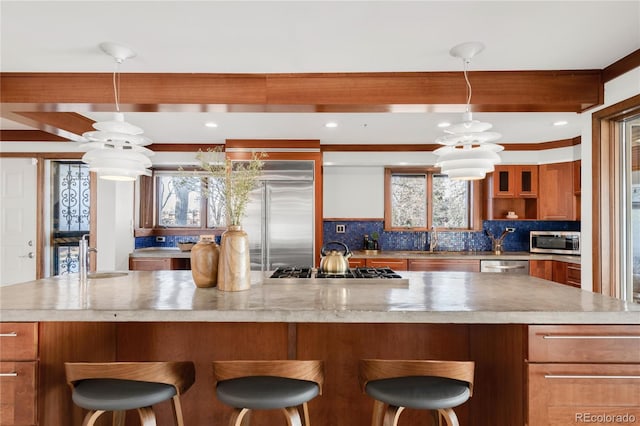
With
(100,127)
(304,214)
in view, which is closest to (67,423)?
(100,127)

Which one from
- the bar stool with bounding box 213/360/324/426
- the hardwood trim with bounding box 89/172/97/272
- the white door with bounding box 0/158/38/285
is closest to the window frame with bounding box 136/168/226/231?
the hardwood trim with bounding box 89/172/97/272

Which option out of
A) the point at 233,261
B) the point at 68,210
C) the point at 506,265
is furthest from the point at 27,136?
→ the point at 506,265

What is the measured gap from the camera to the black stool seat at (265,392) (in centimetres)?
136

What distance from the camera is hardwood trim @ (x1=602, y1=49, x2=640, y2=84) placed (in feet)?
7.58

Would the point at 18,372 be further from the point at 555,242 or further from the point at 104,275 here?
the point at 555,242

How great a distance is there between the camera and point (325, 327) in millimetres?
1974

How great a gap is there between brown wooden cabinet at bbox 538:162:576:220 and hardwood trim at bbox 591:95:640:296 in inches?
87.6

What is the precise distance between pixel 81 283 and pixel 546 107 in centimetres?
329

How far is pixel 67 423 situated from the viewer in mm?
1725

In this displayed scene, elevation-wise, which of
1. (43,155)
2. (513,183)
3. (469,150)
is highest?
(43,155)

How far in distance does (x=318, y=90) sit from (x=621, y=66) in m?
1.99

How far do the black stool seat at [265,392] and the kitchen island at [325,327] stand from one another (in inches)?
9.4

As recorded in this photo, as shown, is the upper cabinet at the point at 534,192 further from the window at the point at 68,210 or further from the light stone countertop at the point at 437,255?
the window at the point at 68,210

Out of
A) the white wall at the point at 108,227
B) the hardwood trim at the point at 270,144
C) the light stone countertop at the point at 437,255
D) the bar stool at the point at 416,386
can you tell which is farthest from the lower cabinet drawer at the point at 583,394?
the white wall at the point at 108,227
